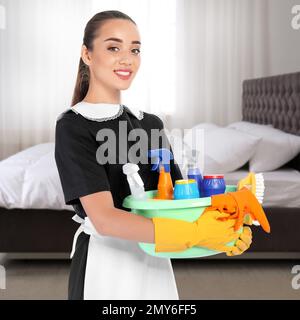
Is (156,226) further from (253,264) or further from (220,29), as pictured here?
(220,29)

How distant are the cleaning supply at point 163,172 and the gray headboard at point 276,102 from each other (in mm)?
2801

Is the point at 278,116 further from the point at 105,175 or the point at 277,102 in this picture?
the point at 105,175

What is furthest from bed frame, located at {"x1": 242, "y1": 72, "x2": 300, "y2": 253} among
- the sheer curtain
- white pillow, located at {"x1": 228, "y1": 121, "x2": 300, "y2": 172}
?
the sheer curtain

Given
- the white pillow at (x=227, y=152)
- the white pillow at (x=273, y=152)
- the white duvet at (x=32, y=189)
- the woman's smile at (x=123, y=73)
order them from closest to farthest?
1. the woman's smile at (x=123, y=73)
2. the white duvet at (x=32, y=189)
3. the white pillow at (x=227, y=152)
4. the white pillow at (x=273, y=152)

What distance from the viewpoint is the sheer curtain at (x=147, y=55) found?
19.7 feet

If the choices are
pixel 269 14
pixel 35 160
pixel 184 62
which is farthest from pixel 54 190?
pixel 269 14

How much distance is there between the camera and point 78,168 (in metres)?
1.06

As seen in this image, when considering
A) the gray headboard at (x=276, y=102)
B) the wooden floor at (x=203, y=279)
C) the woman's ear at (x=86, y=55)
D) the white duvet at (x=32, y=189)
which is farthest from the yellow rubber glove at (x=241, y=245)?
the gray headboard at (x=276, y=102)

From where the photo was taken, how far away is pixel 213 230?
1006 mm

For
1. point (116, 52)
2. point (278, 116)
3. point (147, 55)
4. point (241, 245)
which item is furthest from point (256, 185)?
point (147, 55)

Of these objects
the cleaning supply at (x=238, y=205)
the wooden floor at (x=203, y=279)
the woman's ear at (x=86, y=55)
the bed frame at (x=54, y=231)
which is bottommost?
the wooden floor at (x=203, y=279)

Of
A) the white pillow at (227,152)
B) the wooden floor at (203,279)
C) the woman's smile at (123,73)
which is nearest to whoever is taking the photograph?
the woman's smile at (123,73)

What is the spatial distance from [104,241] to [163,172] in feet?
0.62

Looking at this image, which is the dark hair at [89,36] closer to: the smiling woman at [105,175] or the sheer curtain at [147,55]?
the smiling woman at [105,175]
